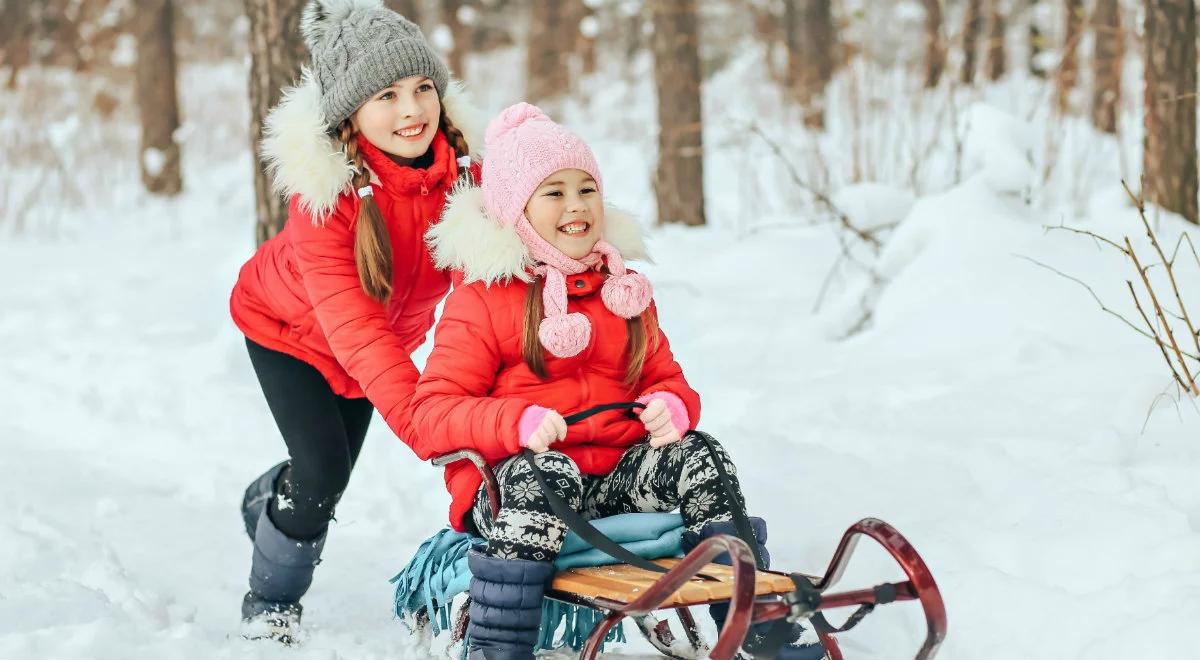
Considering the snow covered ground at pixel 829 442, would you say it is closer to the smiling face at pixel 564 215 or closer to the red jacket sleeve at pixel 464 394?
the red jacket sleeve at pixel 464 394

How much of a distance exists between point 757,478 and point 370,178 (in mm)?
1607

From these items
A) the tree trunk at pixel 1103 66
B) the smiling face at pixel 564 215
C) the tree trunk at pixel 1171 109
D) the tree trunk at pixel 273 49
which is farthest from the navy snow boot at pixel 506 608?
the tree trunk at pixel 1103 66

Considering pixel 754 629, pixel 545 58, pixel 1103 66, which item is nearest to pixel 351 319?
pixel 754 629

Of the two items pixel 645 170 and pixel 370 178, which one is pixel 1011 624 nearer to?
pixel 370 178

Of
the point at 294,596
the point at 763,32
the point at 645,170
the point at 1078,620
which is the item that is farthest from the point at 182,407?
the point at 645,170

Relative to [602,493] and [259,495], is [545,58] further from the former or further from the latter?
[602,493]

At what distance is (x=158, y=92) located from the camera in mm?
13758

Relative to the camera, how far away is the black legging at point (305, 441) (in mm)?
3098

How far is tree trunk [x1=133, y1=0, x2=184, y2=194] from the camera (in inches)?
523

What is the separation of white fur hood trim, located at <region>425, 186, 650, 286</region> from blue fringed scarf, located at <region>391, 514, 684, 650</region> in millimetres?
593

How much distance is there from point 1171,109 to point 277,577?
4544 millimetres

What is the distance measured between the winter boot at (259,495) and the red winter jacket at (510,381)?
0.67m

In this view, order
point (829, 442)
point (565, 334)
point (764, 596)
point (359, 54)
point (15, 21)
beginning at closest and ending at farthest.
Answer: point (764, 596) < point (565, 334) < point (359, 54) < point (829, 442) < point (15, 21)

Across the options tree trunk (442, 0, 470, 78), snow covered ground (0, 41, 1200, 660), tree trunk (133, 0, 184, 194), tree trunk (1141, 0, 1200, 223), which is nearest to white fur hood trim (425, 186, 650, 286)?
snow covered ground (0, 41, 1200, 660)
